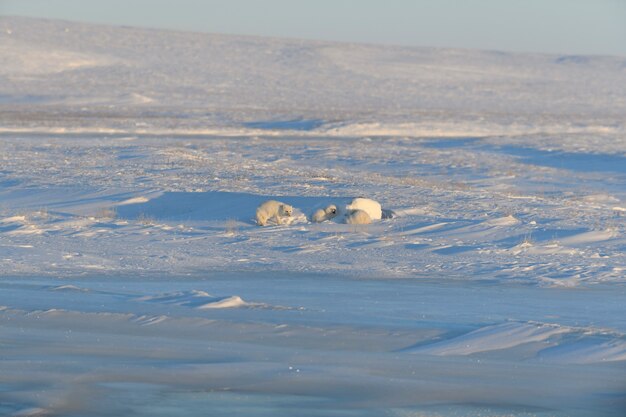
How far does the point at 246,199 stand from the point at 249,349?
8.89 m

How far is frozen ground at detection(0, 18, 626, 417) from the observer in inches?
288

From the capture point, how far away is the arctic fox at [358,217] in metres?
15.5

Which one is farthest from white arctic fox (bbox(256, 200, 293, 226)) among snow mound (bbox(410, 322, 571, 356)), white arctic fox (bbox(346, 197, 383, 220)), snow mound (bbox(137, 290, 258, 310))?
snow mound (bbox(410, 322, 571, 356))

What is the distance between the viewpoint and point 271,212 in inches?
615

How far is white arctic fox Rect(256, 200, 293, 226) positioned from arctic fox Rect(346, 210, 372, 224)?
854 mm

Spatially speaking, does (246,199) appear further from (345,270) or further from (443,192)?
(345,270)

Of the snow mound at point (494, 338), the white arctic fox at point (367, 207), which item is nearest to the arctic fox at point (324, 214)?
the white arctic fox at point (367, 207)

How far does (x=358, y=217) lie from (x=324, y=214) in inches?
23.7

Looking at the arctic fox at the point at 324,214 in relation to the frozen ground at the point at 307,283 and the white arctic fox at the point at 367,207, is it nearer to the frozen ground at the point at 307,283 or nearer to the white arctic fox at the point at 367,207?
the frozen ground at the point at 307,283

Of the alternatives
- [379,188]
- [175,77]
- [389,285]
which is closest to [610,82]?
[175,77]

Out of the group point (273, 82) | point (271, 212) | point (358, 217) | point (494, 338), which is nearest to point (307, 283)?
point (494, 338)

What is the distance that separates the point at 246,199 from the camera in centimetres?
1727

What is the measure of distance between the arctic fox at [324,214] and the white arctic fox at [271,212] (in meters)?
0.35

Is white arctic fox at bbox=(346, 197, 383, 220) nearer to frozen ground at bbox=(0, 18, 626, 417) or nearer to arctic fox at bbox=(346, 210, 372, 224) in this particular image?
arctic fox at bbox=(346, 210, 372, 224)
